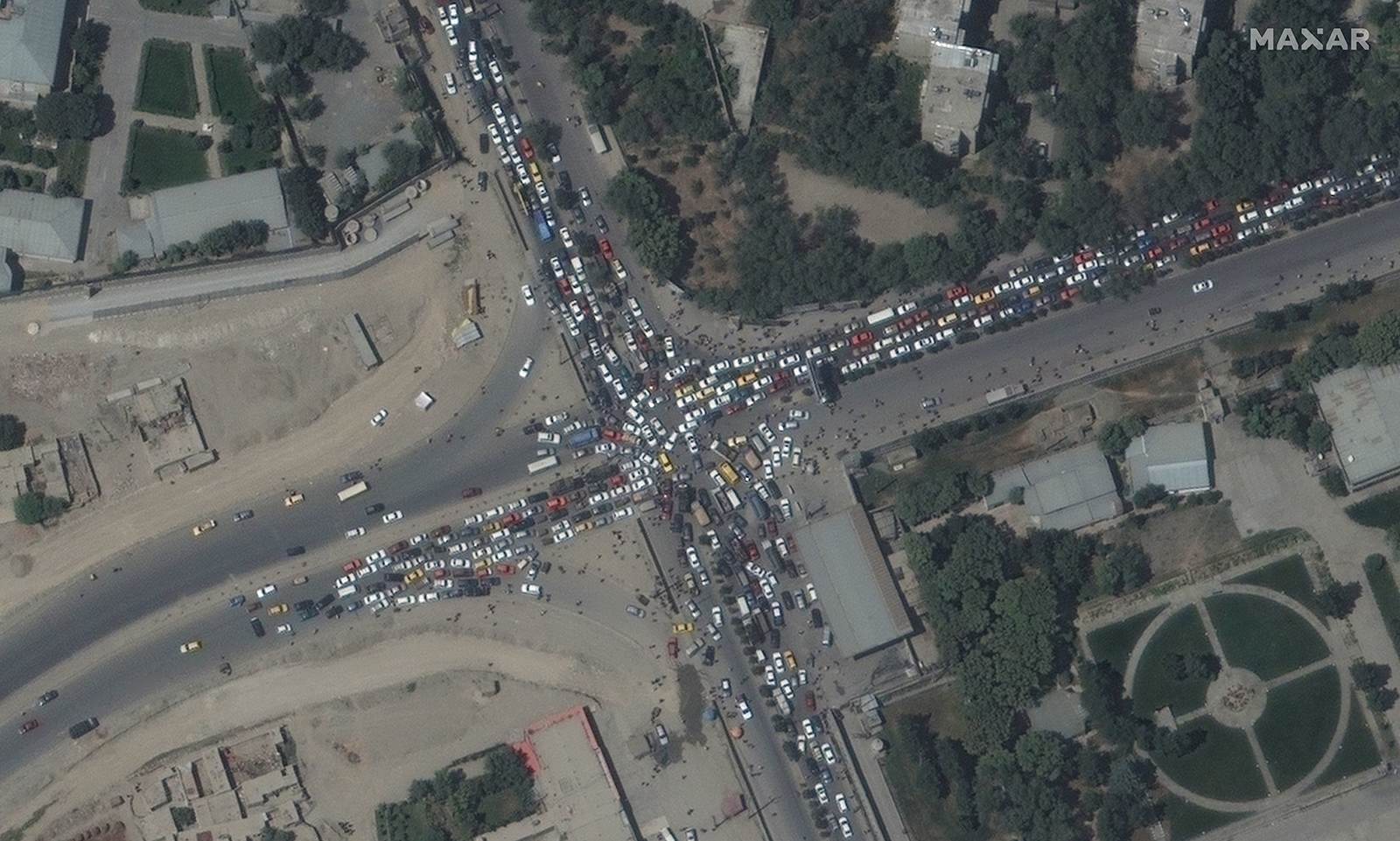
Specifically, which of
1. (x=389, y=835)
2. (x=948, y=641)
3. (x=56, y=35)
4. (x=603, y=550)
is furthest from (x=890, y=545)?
(x=56, y=35)

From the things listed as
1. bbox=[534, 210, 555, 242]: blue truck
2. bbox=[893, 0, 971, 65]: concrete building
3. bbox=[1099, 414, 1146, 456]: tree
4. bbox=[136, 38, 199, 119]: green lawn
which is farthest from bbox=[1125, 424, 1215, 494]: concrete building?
bbox=[136, 38, 199, 119]: green lawn

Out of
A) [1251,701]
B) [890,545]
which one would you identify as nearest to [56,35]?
[890,545]

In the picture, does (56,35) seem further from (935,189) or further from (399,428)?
(935,189)

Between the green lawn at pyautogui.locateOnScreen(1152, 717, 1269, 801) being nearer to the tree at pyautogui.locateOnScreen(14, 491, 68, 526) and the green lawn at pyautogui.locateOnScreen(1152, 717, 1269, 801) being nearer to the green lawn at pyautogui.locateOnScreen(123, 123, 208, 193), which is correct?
the tree at pyautogui.locateOnScreen(14, 491, 68, 526)

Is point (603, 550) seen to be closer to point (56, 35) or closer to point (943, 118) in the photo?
point (943, 118)

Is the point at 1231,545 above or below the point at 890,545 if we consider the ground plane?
below

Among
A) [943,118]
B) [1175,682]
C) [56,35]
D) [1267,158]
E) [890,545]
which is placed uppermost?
[56,35]

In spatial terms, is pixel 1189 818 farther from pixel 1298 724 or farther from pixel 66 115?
pixel 66 115
